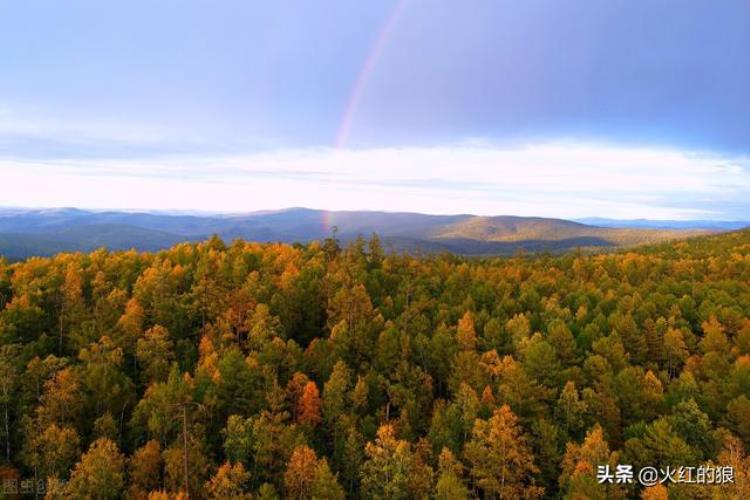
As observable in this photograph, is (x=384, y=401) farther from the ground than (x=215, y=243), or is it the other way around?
(x=215, y=243)

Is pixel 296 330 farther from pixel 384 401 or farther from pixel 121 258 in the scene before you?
pixel 121 258

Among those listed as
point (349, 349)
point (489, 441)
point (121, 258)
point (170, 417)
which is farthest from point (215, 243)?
point (489, 441)

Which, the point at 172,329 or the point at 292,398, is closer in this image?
the point at 292,398

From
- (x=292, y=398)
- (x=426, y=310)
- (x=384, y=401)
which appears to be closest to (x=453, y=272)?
(x=426, y=310)

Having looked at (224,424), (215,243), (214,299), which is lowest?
(224,424)

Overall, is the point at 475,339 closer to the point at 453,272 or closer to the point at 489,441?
the point at 489,441

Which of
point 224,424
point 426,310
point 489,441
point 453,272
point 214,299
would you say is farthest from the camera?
point 453,272

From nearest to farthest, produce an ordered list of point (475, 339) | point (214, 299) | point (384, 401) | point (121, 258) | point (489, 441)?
point (489, 441) < point (384, 401) < point (475, 339) < point (214, 299) < point (121, 258)
